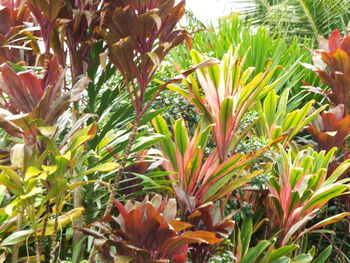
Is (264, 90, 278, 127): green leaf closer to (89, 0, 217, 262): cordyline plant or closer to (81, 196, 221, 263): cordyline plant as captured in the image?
(89, 0, 217, 262): cordyline plant

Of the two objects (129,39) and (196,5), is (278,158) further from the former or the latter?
(196,5)

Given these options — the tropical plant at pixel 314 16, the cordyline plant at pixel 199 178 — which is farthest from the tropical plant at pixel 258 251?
the tropical plant at pixel 314 16

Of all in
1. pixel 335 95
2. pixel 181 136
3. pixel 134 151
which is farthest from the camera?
pixel 335 95

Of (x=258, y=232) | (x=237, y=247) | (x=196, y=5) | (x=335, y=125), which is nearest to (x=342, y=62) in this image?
(x=335, y=125)

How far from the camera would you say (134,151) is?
2191 mm

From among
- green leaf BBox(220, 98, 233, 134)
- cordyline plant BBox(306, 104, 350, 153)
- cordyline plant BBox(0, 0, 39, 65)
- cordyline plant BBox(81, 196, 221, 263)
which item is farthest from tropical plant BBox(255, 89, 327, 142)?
cordyline plant BBox(0, 0, 39, 65)

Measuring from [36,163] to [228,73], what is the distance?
1.08m

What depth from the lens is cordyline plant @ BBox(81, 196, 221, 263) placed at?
1.83 meters

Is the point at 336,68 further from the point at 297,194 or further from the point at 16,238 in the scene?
the point at 16,238

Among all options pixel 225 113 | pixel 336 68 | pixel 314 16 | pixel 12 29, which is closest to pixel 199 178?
pixel 225 113

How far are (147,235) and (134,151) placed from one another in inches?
16.5

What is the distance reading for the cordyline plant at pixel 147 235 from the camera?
183 centimetres

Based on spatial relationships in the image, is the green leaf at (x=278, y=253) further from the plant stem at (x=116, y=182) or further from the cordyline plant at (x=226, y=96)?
the plant stem at (x=116, y=182)

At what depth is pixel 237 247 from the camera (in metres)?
2.45
